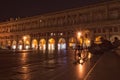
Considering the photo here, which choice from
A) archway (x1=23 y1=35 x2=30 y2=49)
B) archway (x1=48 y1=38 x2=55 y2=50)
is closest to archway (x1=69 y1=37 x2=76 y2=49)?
archway (x1=48 y1=38 x2=55 y2=50)

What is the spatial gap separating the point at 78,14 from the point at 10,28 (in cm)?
4660

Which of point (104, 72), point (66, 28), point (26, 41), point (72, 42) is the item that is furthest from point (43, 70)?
point (26, 41)

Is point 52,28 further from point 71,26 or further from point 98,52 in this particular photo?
point 98,52

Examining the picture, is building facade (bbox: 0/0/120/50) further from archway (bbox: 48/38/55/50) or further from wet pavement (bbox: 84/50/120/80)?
wet pavement (bbox: 84/50/120/80)

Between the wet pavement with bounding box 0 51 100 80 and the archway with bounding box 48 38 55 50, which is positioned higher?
the archway with bounding box 48 38 55 50

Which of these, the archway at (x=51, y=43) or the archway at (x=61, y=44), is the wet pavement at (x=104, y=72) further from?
the archway at (x=51, y=43)

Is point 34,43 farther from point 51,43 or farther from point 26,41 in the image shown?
point 51,43

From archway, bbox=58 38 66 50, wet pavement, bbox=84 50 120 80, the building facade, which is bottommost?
wet pavement, bbox=84 50 120 80

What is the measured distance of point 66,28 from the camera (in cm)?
7825

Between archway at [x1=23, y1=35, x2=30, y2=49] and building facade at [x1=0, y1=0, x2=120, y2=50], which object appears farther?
archway at [x1=23, y1=35, x2=30, y2=49]

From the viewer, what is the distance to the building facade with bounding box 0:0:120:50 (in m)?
65.7

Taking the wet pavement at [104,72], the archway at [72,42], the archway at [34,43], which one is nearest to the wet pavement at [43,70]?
the wet pavement at [104,72]

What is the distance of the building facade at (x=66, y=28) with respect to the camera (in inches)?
2586

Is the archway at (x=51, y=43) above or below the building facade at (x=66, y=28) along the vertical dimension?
below
